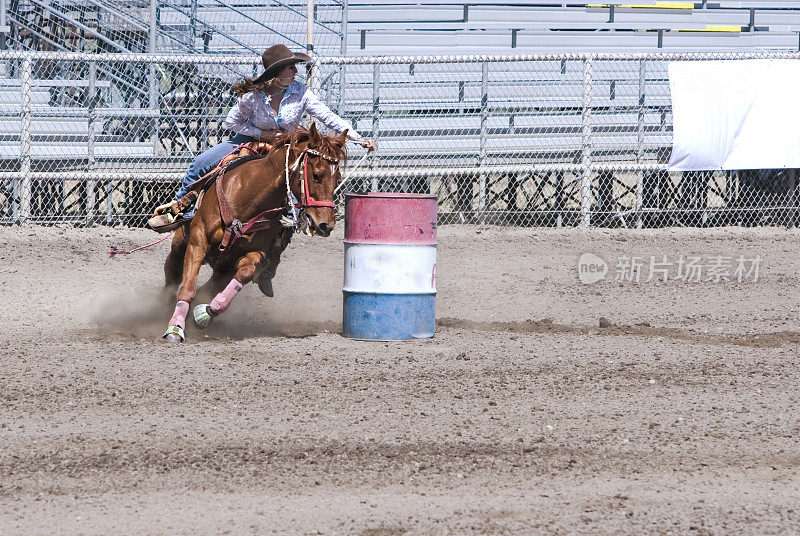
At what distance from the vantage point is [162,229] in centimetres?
830

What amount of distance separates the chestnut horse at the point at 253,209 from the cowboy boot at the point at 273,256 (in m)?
0.01

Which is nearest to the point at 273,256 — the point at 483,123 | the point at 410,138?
the point at 410,138

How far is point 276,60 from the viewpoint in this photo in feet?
26.4

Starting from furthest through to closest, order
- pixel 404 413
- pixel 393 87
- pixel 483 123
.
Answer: pixel 393 87 → pixel 483 123 → pixel 404 413

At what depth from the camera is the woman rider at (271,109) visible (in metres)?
8.04

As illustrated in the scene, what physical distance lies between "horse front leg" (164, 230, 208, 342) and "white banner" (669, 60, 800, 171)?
7.07 meters

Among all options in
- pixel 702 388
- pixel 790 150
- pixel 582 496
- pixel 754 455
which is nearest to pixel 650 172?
pixel 790 150

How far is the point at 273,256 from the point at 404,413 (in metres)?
2.73

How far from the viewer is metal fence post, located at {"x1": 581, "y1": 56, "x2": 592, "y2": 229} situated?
1301 centimetres

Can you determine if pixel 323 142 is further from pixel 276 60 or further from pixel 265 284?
pixel 265 284

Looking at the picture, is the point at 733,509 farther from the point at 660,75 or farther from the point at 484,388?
the point at 660,75

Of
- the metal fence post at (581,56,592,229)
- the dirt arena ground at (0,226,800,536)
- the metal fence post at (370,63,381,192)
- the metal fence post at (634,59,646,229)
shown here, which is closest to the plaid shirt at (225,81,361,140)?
the dirt arena ground at (0,226,800,536)

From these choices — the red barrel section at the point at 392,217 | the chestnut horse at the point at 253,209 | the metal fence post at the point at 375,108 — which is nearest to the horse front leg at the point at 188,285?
the chestnut horse at the point at 253,209

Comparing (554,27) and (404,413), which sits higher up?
(554,27)
